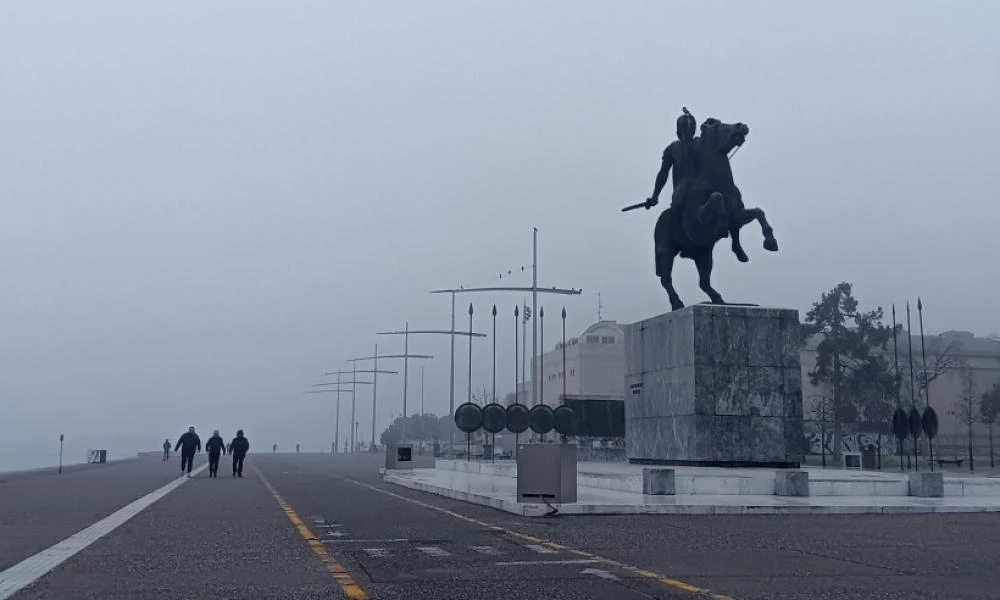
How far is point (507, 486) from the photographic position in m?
27.9

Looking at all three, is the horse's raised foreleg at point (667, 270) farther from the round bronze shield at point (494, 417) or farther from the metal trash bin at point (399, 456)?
the metal trash bin at point (399, 456)

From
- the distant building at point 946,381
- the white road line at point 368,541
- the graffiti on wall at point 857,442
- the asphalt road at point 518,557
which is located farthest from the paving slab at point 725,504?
the distant building at point 946,381

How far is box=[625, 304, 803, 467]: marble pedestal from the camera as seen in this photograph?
27.3 meters

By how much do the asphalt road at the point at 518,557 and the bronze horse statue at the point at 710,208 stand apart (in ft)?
37.6

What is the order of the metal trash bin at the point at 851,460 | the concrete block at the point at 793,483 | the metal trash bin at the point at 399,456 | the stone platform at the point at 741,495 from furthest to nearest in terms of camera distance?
the metal trash bin at the point at 851,460 < the metal trash bin at the point at 399,456 < the concrete block at the point at 793,483 < the stone platform at the point at 741,495

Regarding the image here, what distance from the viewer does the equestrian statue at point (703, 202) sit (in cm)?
2920

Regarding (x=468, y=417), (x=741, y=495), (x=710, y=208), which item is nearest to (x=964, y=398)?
(x=468, y=417)

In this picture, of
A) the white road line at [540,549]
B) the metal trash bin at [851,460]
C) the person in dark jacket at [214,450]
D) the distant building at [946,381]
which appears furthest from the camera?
the distant building at [946,381]

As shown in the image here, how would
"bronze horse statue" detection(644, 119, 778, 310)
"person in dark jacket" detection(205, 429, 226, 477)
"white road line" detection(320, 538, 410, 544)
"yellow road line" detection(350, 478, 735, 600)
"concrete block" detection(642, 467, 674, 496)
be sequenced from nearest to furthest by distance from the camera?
"yellow road line" detection(350, 478, 735, 600)
"white road line" detection(320, 538, 410, 544)
"concrete block" detection(642, 467, 674, 496)
"bronze horse statue" detection(644, 119, 778, 310)
"person in dark jacket" detection(205, 429, 226, 477)

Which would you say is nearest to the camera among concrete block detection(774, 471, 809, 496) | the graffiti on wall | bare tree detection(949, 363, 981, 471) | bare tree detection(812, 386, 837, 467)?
concrete block detection(774, 471, 809, 496)

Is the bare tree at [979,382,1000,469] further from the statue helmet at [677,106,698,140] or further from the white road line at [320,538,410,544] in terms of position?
the white road line at [320,538,410,544]

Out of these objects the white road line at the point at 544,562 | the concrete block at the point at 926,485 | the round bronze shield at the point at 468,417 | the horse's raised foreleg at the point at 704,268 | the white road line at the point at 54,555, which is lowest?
the white road line at the point at 54,555

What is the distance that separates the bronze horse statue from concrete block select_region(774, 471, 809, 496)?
7.32m

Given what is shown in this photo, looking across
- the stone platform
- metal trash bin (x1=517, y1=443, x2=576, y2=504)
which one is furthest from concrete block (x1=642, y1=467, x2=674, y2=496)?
metal trash bin (x1=517, y1=443, x2=576, y2=504)
